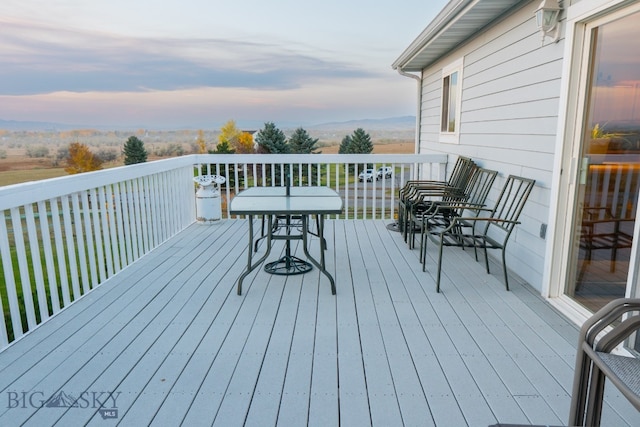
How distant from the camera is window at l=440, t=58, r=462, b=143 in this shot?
547cm

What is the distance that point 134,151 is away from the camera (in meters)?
23.1

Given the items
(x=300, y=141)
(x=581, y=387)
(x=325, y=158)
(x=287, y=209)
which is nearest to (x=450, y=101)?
(x=325, y=158)

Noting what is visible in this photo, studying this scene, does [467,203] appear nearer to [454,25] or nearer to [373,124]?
[454,25]

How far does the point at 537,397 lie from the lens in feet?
6.16

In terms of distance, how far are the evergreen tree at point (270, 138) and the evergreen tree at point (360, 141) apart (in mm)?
5122

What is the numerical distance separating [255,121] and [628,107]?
23.0m

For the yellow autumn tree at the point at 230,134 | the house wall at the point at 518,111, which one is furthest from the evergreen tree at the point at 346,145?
the house wall at the point at 518,111

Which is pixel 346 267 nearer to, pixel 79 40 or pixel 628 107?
pixel 628 107

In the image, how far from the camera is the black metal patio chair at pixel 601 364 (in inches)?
47.8

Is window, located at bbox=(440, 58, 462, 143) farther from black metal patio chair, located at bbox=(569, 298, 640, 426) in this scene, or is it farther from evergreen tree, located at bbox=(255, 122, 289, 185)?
evergreen tree, located at bbox=(255, 122, 289, 185)

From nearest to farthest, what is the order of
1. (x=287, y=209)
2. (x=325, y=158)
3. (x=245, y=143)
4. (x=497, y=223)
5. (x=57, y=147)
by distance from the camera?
(x=287, y=209), (x=497, y=223), (x=325, y=158), (x=57, y=147), (x=245, y=143)

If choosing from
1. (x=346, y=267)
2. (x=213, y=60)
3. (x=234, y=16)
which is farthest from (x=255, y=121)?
(x=346, y=267)

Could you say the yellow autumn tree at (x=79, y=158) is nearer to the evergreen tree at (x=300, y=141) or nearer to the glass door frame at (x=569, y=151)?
the evergreen tree at (x=300, y=141)

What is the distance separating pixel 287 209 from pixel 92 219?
1733 millimetres
